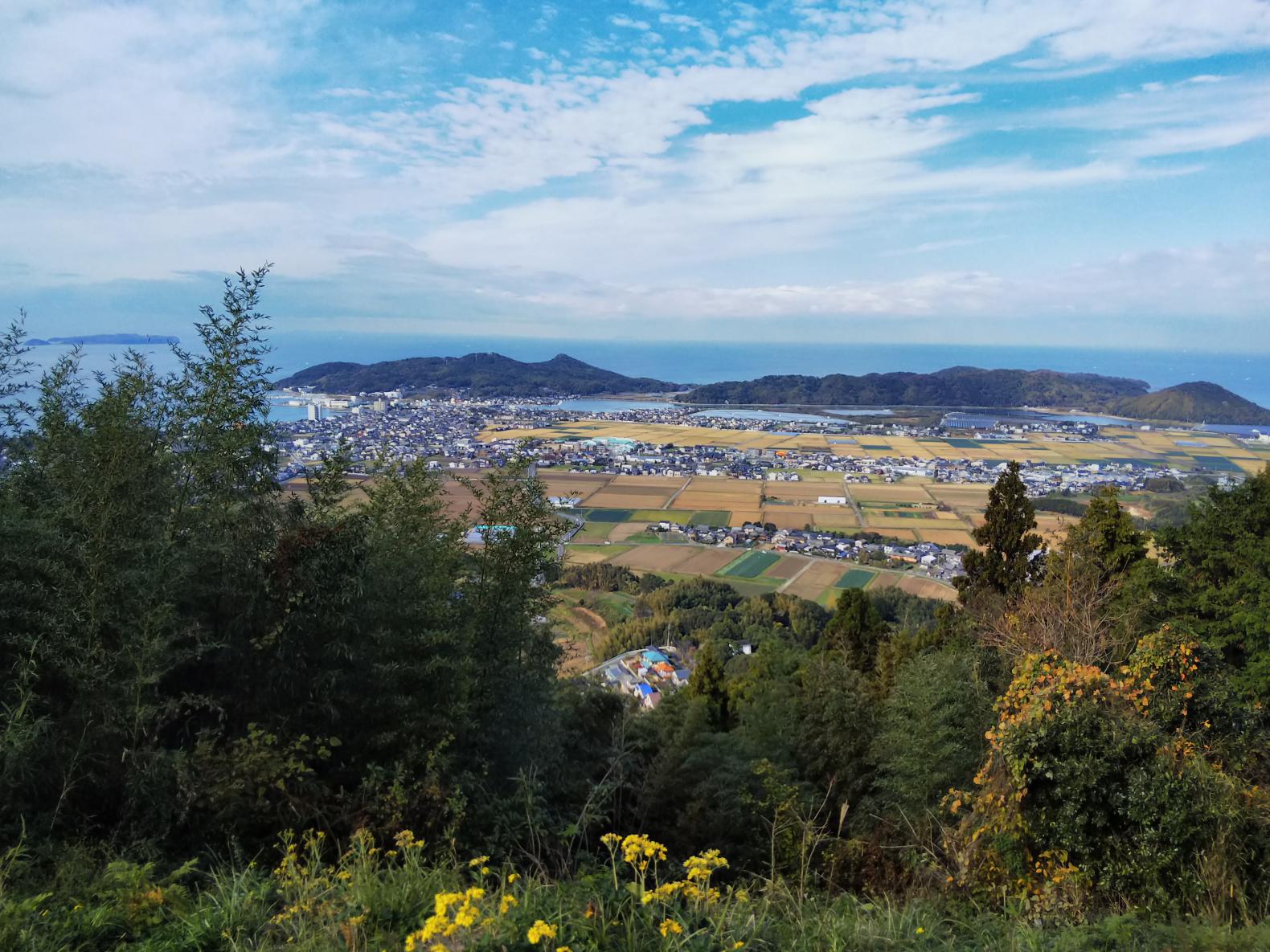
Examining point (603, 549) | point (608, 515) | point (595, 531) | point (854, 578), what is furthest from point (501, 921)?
point (608, 515)

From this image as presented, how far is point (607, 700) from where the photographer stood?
35.3 feet

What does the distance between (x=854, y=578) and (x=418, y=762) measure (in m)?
24.4

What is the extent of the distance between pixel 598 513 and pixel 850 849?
1213 inches

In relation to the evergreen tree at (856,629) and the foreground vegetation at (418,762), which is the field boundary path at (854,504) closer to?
the evergreen tree at (856,629)

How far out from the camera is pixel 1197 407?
6812cm

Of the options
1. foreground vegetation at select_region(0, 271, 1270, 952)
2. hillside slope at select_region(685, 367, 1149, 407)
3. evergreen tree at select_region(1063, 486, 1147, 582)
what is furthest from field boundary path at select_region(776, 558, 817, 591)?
hillside slope at select_region(685, 367, 1149, 407)

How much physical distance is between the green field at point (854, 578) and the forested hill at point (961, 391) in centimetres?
5922

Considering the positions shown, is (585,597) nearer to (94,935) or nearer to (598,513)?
(598,513)

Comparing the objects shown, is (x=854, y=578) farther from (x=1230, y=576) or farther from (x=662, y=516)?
(x=1230, y=576)

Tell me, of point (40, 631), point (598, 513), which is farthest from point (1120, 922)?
point (598, 513)

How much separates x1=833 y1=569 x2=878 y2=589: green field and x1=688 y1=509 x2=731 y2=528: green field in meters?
7.88

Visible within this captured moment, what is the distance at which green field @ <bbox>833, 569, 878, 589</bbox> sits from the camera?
87.4 feet

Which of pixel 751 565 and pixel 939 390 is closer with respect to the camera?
pixel 751 565

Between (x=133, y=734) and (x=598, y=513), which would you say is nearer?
(x=133, y=734)
